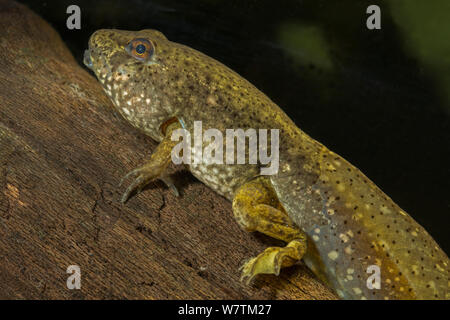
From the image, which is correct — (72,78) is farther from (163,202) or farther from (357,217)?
(357,217)

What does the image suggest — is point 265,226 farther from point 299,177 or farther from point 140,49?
point 140,49

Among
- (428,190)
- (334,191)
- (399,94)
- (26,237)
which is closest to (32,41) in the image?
(26,237)

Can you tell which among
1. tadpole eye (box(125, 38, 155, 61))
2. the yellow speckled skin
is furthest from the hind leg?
tadpole eye (box(125, 38, 155, 61))

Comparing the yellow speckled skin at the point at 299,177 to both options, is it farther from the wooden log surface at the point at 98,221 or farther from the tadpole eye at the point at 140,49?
the wooden log surface at the point at 98,221

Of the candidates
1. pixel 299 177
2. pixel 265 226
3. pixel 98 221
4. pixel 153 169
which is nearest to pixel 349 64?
pixel 299 177

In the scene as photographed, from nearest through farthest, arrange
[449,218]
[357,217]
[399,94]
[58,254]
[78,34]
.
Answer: [58,254] < [357,217] < [399,94] < [449,218] < [78,34]

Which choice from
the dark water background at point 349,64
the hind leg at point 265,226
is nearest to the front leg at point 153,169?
the hind leg at point 265,226
